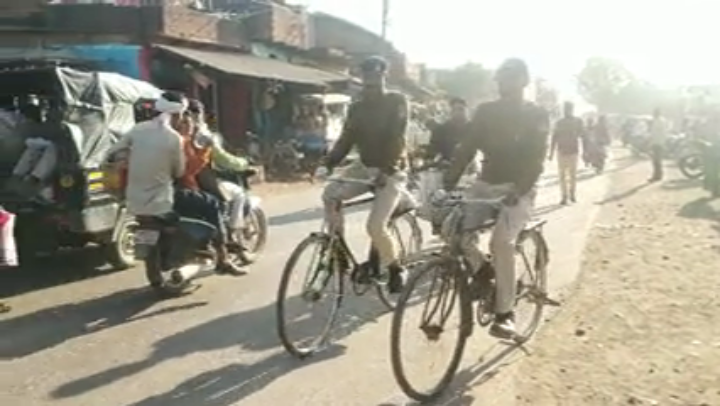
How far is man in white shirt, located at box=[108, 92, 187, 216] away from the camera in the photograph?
7.71 metres

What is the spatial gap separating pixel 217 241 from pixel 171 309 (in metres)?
0.90

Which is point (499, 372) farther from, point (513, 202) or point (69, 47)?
point (69, 47)

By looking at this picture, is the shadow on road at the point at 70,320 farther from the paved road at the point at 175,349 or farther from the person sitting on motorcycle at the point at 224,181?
the person sitting on motorcycle at the point at 224,181

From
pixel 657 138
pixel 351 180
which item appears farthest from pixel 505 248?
pixel 657 138

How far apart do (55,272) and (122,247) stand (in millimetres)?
733

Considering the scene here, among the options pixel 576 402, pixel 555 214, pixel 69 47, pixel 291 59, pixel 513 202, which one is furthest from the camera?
pixel 291 59

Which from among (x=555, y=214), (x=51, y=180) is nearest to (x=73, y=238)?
(x=51, y=180)

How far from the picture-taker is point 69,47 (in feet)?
63.9

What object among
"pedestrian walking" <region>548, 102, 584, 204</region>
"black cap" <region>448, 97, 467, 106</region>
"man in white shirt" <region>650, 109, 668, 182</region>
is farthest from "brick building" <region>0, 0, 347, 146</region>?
"black cap" <region>448, 97, 467, 106</region>

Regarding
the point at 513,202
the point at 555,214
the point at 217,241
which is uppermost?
the point at 513,202

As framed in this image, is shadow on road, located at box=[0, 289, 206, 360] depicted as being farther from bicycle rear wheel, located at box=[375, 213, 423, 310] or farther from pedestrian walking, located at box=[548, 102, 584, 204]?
pedestrian walking, located at box=[548, 102, 584, 204]

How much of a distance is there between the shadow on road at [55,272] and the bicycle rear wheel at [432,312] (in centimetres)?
462

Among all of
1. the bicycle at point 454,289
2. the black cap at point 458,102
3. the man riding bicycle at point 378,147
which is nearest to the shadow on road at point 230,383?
the bicycle at point 454,289

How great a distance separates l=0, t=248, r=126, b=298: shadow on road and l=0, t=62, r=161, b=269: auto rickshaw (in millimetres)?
176
